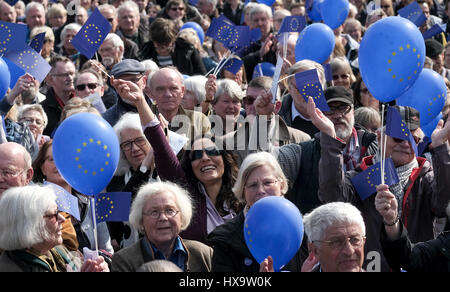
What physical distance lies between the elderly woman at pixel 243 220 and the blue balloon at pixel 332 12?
5241 millimetres

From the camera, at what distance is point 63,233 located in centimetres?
511

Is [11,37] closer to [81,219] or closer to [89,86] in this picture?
[81,219]

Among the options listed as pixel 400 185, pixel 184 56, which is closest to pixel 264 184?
pixel 400 185

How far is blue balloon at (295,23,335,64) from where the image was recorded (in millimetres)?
8625

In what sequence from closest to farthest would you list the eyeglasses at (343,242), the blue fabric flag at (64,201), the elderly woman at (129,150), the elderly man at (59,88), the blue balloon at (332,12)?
the eyeglasses at (343,242), the blue fabric flag at (64,201), the elderly woman at (129,150), the elderly man at (59,88), the blue balloon at (332,12)

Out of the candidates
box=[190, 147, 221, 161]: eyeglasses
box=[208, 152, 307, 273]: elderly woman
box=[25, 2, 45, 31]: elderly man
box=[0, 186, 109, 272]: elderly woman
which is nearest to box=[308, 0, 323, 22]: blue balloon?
box=[25, 2, 45, 31]: elderly man

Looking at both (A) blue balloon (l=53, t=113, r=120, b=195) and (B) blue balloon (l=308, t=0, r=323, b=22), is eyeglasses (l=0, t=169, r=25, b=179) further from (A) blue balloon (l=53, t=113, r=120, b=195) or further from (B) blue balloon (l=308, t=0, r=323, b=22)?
(B) blue balloon (l=308, t=0, r=323, b=22)

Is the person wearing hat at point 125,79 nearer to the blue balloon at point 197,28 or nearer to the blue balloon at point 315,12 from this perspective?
the blue balloon at point 197,28

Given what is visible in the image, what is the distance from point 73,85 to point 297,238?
440cm

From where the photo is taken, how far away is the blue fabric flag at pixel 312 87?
234 inches

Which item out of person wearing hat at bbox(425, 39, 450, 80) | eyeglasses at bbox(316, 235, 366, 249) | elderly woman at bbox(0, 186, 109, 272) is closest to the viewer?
elderly woman at bbox(0, 186, 109, 272)

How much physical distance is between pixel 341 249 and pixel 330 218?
0.17 metres

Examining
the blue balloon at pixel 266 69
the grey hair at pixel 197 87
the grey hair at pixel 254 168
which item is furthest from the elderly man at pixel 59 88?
the grey hair at pixel 254 168

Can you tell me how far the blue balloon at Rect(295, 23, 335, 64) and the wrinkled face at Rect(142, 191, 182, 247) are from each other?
3950mm
